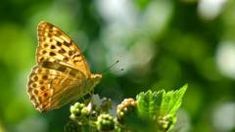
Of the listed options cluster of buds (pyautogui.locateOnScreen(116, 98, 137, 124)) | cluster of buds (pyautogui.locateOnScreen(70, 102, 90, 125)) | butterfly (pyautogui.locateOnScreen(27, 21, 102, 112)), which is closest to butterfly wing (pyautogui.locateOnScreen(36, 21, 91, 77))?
butterfly (pyautogui.locateOnScreen(27, 21, 102, 112))

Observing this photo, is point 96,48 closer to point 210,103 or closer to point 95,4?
point 95,4

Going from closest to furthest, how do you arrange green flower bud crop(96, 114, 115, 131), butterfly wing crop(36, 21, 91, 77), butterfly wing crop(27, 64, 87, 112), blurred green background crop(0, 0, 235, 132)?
1. green flower bud crop(96, 114, 115, 131)
2. butterfly wing crop(27, 64, 87, 112)
3. butterfly wing crop(36, 21, 91, 77)
4. blurred green background crop(0, 0, 235, 132)

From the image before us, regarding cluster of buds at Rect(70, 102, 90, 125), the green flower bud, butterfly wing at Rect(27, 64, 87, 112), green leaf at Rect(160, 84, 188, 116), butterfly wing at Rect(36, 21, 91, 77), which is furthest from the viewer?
butterfly wing at Rect(36, 21, 91, 77)

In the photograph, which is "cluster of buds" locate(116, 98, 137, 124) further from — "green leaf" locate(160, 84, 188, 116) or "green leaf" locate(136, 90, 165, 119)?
"green leaf" locate(160, 84, 188, 116)

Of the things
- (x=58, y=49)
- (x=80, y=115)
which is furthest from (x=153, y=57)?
(x=80, y=115)

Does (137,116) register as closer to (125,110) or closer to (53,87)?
(125,110)

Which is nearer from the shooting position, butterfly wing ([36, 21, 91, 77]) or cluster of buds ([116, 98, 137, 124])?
cluster of buds ([116, 98, 137, 124])
